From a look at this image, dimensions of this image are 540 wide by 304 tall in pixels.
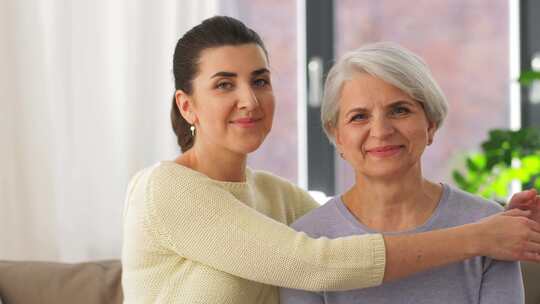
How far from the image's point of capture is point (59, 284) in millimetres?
2877

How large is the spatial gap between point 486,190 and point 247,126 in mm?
2114

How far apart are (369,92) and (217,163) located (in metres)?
0.41

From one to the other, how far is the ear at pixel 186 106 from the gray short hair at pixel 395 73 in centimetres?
33

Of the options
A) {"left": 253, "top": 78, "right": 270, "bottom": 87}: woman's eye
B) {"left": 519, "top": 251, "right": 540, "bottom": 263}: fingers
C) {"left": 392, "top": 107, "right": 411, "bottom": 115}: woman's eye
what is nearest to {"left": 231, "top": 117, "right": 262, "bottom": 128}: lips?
{"left": 253, "top": 78, "right": 270, "bottom": 87}: woman's eye

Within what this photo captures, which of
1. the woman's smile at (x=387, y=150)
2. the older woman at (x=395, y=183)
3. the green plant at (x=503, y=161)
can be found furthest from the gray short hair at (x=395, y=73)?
the green plant at (x=503, y=161)

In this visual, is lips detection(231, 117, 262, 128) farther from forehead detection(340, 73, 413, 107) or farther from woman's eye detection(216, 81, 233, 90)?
forehead detection(340, 73, 413, 107)

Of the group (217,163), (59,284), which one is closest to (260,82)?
(217,163)

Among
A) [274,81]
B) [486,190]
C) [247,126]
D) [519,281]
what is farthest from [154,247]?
[274,81]

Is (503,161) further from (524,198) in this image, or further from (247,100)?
(247,100)

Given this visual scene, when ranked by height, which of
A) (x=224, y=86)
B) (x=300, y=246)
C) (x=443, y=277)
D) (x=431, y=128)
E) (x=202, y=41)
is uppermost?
(x=202, y=41)

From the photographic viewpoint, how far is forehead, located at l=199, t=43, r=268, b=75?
2133 millimetres

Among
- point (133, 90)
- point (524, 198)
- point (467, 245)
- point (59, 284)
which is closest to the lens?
point (467, 245)

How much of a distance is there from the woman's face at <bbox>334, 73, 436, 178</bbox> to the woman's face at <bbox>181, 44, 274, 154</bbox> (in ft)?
0.69

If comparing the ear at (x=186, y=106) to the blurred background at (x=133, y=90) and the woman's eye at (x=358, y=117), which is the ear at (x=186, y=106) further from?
the blurred background at (x=133, y=90)
